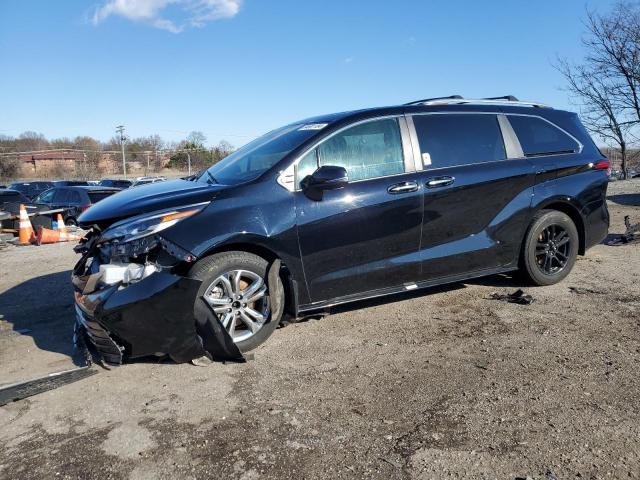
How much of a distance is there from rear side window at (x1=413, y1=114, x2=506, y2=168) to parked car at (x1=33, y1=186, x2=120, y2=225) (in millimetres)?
12180

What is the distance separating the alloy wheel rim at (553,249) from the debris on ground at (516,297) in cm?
43

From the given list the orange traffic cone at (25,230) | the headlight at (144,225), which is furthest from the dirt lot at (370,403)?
the orange traffic cone at (25,230)

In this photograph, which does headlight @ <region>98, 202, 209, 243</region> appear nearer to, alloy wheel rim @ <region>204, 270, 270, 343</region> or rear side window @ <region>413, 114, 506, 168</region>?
alloy wheel rim @ <region>204, 270, 270, 343</region>

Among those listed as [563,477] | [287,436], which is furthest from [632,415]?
[287,436]

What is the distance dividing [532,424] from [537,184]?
3.03 metres

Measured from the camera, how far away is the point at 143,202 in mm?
3902

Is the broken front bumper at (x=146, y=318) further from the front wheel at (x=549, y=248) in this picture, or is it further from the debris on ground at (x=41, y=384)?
the front wheel at (x=549, y=248)

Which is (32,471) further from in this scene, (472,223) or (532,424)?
(472,223)

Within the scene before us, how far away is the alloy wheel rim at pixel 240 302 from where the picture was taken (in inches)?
148

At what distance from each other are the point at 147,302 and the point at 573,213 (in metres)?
4.49

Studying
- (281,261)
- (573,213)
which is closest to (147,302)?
(281,261)

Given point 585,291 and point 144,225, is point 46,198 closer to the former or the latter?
point 144,225

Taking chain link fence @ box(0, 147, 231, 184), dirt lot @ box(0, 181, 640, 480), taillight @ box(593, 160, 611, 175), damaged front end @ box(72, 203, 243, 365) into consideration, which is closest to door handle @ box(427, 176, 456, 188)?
dirt lot @ box(0, 181, 640, 480)

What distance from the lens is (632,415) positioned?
2801 mm
